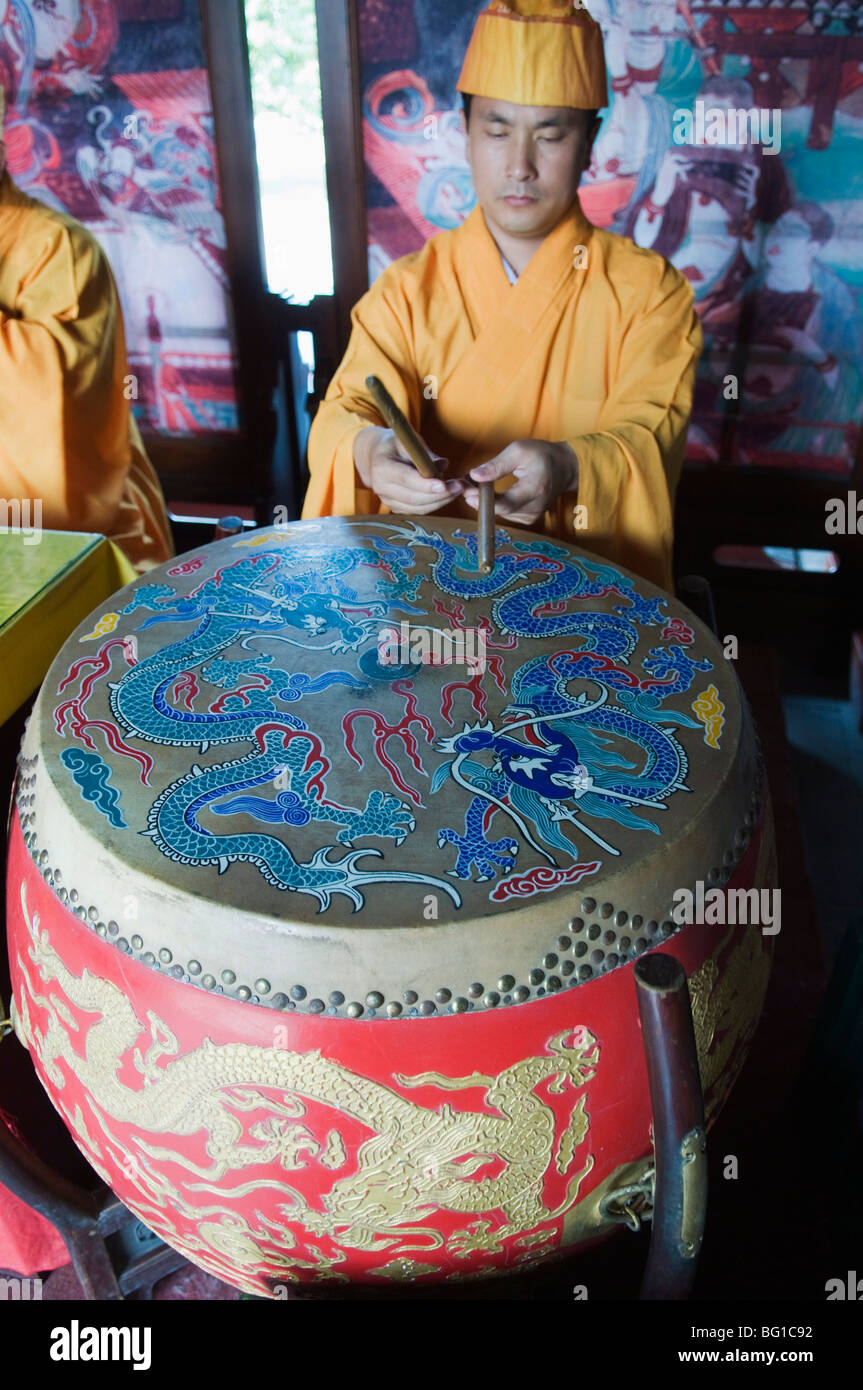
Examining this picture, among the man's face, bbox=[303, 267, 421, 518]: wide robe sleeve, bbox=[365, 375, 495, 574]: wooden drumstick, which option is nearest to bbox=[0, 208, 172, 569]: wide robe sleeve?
bbox=[303, 267, 421, 518]: wide robe sleeve

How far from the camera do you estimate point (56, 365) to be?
2.44 meters

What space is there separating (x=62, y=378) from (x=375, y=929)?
181 cm

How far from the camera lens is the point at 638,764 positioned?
1285 mm

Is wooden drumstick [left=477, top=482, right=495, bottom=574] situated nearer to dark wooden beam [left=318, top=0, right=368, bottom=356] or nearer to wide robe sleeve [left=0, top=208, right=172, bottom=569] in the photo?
wide robe sleeve [left=0, top=208, right=172, bottom=569]

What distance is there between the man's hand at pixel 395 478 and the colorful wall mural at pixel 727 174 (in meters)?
1.59

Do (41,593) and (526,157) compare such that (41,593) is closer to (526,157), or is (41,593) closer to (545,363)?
(545,363)

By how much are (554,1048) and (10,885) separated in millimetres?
702

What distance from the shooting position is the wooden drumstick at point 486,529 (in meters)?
1.67

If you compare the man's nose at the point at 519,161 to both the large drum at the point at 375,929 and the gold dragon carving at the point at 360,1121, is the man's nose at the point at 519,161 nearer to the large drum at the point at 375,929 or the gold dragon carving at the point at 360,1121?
the large drum at the point at 375,929

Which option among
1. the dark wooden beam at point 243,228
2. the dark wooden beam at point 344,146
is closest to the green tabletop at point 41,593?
the dark wooden beam at point 243,228

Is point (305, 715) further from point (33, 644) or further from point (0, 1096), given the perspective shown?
point (0, 1096)

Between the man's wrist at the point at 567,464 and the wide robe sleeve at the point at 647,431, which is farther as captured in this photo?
the wide robe sleeve at the point at 647,431
